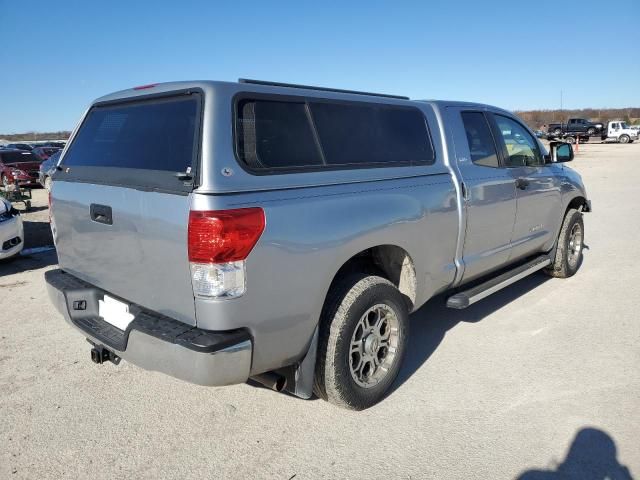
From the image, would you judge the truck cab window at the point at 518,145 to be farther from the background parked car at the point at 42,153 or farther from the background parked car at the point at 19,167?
the background parked car at the point at 42,153

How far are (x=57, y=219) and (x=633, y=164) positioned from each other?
24.2m

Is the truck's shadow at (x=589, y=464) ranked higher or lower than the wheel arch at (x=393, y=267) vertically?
lower

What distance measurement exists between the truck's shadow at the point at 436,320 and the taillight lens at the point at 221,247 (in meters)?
1.63

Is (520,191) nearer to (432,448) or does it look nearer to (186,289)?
(432,448)

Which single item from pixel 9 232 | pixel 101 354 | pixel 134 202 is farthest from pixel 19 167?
pixel 134 202

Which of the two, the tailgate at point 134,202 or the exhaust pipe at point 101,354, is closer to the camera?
the tailgate at point 134,202

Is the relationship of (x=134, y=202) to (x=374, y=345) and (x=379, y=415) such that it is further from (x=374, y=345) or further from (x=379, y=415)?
(x=379, y=415)

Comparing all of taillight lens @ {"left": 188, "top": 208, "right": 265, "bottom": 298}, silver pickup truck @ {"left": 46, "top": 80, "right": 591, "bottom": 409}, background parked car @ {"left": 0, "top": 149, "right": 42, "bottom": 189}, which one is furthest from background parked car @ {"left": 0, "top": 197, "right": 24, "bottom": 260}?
background parked car @ {"left": 0, "top": 149, "right": 42, "bottom": 189}

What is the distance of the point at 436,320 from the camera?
4590 millimetres

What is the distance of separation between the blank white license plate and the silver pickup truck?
0.01 metres

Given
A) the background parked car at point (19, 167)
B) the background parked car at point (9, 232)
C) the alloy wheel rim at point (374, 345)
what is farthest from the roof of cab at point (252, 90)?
the background parked car at point (19, 167)

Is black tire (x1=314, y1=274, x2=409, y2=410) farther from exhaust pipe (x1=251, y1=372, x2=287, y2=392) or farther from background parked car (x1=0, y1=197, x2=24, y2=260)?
background parked car (x1=0, y1=197, x2=24, y2=260)

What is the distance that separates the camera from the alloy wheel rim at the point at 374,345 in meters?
3.06

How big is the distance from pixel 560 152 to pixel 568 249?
1.30 m
